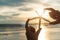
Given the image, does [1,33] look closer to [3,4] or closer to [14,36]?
[14,36]

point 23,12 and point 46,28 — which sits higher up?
point 23,12

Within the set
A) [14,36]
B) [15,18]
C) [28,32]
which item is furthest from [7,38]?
[28,32]

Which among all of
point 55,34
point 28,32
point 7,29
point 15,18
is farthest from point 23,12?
point 28,32

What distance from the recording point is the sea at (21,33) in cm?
111

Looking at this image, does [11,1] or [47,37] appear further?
[11,1]

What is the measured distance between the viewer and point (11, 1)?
1.30 metres

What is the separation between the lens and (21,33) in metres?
1.15

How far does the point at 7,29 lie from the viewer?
1.17 meters

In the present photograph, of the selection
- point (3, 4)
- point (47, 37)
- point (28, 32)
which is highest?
point (3, 4)

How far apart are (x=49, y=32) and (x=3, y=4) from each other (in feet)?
1.38

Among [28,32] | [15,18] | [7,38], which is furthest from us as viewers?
[15,18]

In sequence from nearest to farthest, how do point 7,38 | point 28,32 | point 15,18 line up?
point 28,32
point 7,38
point 15,18

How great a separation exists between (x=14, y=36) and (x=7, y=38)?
5 centimetres

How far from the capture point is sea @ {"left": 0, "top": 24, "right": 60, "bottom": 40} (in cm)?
111
